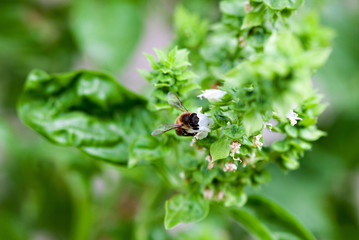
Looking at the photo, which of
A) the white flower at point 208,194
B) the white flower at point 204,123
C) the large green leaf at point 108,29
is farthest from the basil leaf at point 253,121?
the large green leaf at point 108,29

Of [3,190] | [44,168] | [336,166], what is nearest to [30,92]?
[44,168]

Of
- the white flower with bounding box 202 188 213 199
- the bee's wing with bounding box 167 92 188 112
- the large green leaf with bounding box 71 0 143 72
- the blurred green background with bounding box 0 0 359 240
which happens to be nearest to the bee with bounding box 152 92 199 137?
the bee's wing with bounding box 167 92 188 112

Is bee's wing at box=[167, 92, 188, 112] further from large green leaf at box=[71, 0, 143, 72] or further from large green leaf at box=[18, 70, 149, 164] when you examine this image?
large green leaf at box=[71, 0, 143, 72]

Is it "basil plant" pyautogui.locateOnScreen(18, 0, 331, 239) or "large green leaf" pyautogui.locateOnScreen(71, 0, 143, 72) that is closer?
"basil plant" pyautogui.locateOnScreen(18, 0, 331, 239)

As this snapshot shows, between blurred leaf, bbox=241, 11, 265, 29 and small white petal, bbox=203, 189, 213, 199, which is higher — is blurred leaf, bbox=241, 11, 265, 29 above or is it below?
above

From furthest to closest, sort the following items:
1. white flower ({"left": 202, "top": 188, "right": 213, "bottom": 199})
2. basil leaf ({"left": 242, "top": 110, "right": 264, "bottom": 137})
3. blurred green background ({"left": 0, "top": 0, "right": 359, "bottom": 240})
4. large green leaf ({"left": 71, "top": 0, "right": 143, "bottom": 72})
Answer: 1. large green leaf ({"left": 71, "top": 0, "right": 143, "bottom": 72})
2. blurred green background ({"left": 0, "top": 0, "right": 359, "bottom": 240})
3. white flower ({"left": 202, "top": 188, "right": 213, "bottom": 199})
4. basil leaf ({"left": 242, "top": 110, "right": 264, "bottom": 137})

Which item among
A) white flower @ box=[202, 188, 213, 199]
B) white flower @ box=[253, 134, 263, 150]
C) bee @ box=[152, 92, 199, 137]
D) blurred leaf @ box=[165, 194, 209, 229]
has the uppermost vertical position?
bee @ box=[152, 92, 199, 137]

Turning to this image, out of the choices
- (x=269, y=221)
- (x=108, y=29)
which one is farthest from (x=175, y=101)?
(x=108, y=29)
